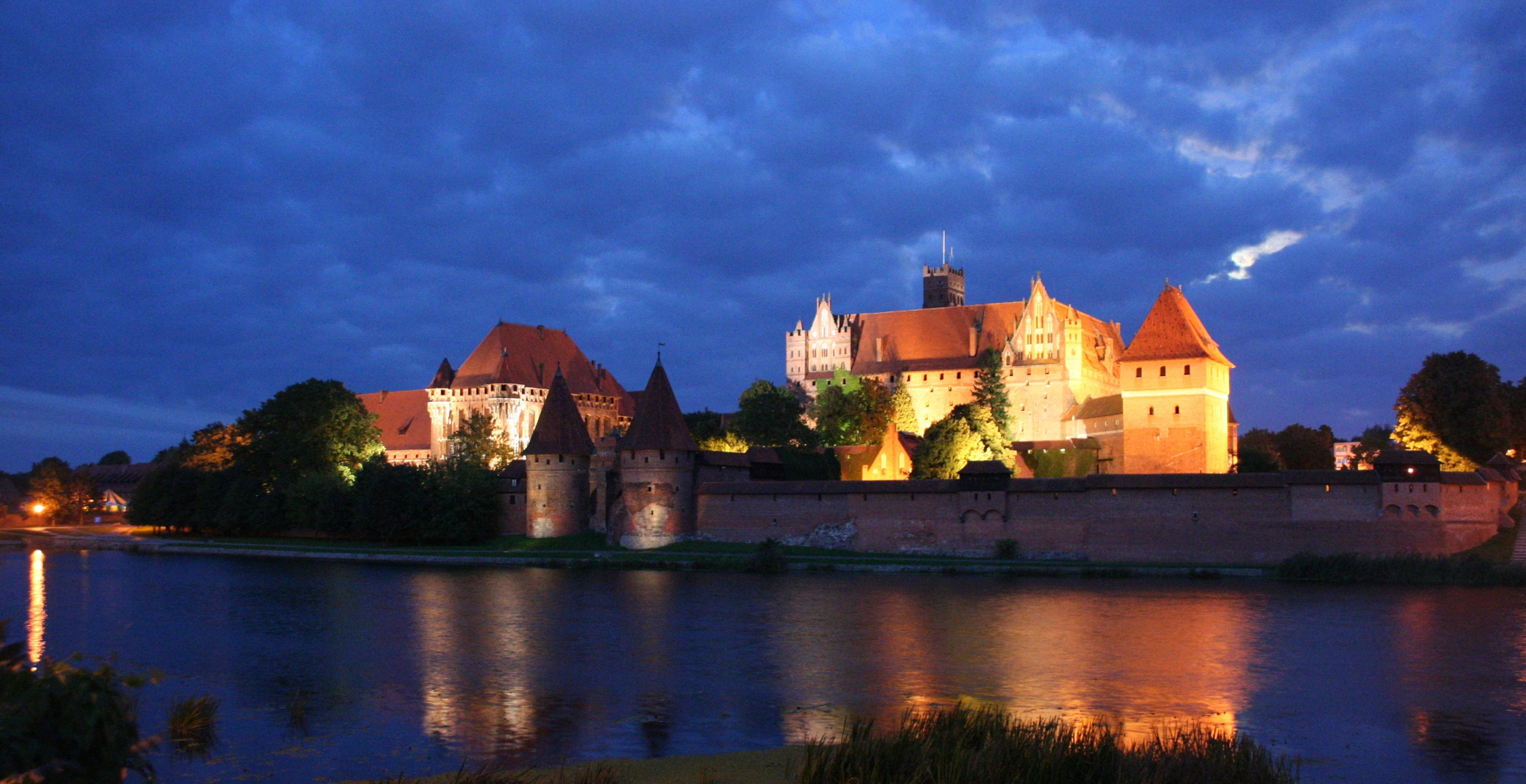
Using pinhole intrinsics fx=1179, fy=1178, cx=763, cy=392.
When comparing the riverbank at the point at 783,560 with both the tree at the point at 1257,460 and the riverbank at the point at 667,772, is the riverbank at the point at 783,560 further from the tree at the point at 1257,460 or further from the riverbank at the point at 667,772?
the riverbank at the point at 667,772

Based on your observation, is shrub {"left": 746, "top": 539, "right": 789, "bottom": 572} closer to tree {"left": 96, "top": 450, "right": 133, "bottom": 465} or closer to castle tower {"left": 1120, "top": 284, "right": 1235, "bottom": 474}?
castle tower {"left": 1120, "top": 284, "right": 1235, "bottom": 474}

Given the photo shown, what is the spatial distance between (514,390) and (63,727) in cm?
5237

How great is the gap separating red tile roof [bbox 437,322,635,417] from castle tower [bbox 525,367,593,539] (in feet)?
57.2

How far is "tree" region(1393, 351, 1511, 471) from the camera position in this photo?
37406 mm

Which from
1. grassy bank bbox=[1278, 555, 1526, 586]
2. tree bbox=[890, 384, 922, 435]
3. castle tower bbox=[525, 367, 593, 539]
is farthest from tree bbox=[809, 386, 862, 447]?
grassy bank bbox=[1278, 555, 1526, 586]

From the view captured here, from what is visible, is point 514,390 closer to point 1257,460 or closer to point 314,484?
point 314,484

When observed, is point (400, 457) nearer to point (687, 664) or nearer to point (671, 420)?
point (671, 420)

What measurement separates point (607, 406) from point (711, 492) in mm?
25082

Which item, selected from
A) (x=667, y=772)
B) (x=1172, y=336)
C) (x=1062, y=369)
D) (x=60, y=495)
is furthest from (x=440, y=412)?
(x=667, y=772)

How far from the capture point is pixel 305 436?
47.0 meters

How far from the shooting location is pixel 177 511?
48500 millimetres

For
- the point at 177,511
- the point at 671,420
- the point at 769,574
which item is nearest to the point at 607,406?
the point at 177,511

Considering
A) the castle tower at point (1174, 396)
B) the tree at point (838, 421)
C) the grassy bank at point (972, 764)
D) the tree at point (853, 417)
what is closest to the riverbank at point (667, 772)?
the grassy bank at point (972, 764)

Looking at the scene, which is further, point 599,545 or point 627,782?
point 599,545
